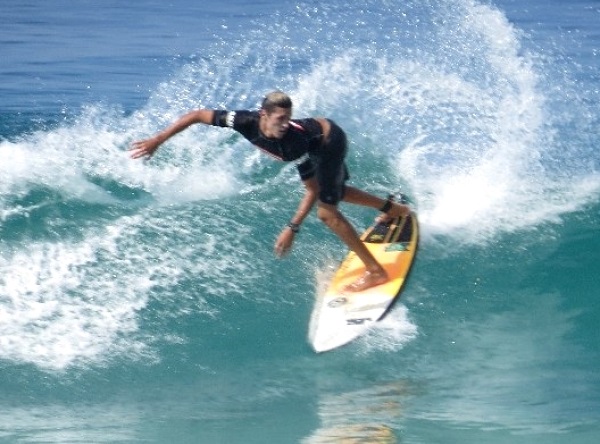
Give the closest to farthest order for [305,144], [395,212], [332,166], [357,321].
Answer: [305,144] → [332,166] → [357,321] → [395,212]

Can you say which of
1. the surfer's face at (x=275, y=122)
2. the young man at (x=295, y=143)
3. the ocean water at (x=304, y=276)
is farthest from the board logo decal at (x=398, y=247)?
the surfer's face at (x=275, y=122)

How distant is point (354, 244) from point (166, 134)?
5.07 feet

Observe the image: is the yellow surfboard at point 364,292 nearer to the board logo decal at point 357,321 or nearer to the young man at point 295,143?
the board logo decal at point 357,321

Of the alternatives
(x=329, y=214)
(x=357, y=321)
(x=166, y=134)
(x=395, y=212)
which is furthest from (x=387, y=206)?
(x=166, y=134)

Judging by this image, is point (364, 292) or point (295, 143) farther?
point (364, 292)

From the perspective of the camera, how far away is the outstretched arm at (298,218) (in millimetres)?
7840

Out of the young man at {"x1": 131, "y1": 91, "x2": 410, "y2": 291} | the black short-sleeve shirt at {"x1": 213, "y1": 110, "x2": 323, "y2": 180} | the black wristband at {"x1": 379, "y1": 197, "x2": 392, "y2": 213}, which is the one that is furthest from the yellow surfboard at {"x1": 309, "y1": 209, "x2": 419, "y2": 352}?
the black short-sleeve shirt at {"x1": 213, "y1": 110, "x2": 323, "y2": 180}

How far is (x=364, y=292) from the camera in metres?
8.46

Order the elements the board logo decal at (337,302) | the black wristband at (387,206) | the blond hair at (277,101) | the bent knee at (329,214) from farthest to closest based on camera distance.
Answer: the black wristband at (387,206), the board logo decal at (337,302), the bent knee at (329,214), the blond hair at (277,101)

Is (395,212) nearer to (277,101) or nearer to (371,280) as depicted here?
(371,280)

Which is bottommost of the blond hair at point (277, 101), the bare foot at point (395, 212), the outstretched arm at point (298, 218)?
the bare foot at point (395, 212)

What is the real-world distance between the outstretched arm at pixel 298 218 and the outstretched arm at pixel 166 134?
2.64 ft

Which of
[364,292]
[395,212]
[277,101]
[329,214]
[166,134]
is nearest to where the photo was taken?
[277,101]

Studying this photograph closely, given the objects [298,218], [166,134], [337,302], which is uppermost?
[166,134]
